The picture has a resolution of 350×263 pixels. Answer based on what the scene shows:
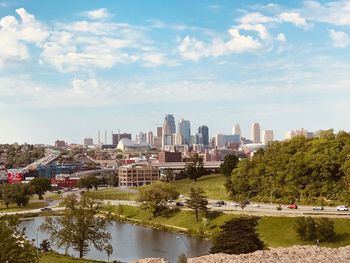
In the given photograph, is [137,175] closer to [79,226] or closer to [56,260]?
[79,226]

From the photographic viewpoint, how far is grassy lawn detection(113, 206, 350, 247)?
54.2 metres

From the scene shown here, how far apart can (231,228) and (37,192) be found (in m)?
95.7

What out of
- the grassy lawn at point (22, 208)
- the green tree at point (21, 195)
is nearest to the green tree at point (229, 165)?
the grassy lawn at point (22, 208)

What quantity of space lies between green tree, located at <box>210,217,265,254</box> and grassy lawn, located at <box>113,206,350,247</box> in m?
15.6

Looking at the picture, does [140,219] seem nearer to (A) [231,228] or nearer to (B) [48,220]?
(B) [48,220]

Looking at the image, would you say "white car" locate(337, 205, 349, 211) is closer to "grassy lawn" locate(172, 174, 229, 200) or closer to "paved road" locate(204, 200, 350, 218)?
"paved road" locate(204, 200, 350, 218)

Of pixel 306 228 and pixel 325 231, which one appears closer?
pixel 325 231

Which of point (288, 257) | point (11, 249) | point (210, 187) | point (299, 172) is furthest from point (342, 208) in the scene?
point (11, 249)

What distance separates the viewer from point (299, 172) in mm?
78812

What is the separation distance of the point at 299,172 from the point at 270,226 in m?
20.3

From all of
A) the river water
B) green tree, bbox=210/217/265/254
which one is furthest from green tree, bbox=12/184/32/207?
green tree, bbox=210/217/265/254

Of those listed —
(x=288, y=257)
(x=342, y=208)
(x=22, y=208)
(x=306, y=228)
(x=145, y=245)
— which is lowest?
(x=22, y=208)

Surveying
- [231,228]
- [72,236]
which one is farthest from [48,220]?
[231,228]

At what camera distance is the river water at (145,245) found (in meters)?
52.3
